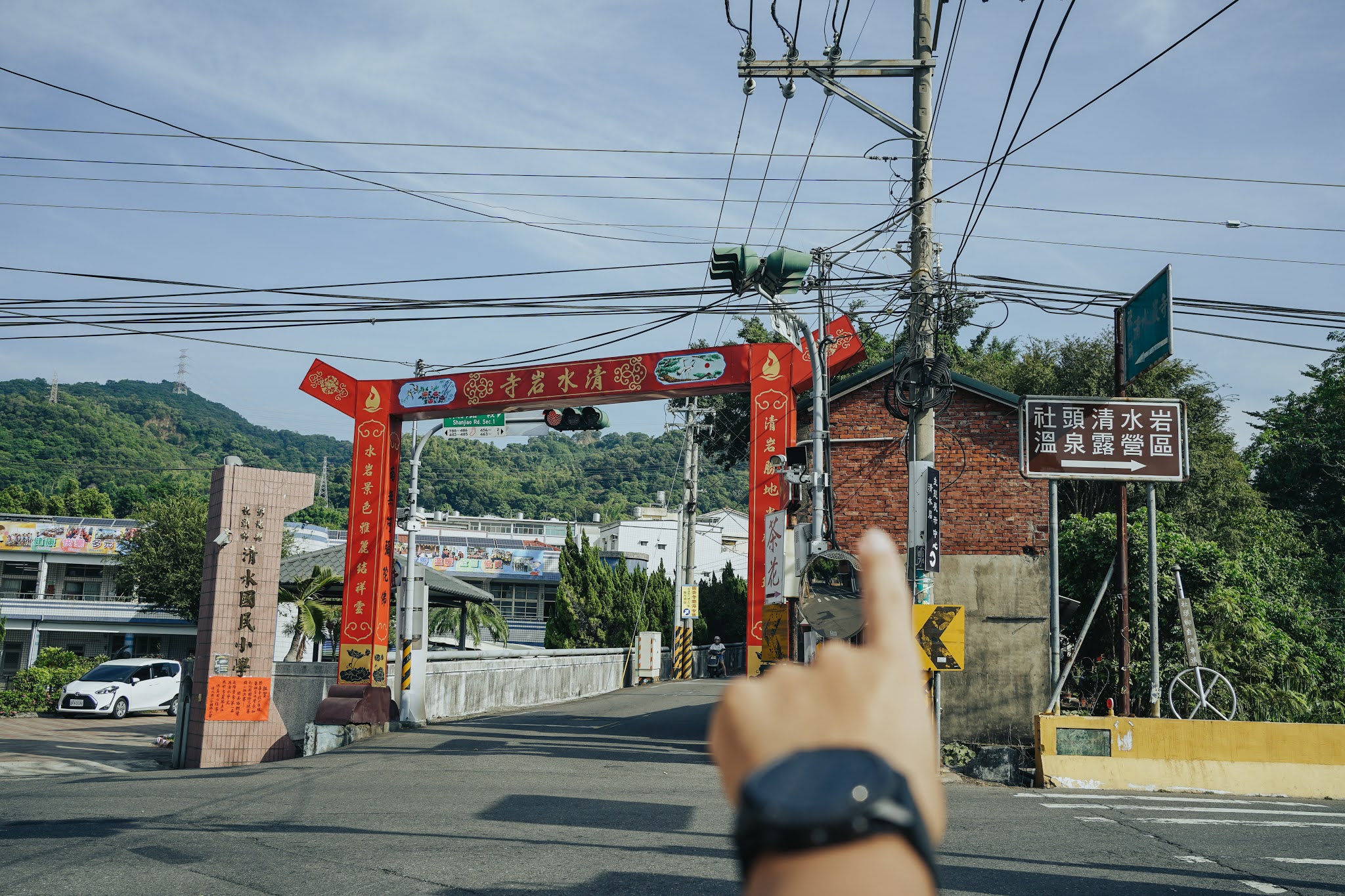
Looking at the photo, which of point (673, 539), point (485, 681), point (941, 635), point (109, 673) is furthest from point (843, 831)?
point (673, 539)

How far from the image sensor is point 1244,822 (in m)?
11.0

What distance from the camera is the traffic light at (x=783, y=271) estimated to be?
45.8ft

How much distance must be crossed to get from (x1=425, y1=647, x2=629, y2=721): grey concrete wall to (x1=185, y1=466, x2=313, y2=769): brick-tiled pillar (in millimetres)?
4803

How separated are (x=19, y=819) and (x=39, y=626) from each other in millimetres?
36935

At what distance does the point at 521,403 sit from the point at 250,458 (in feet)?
222

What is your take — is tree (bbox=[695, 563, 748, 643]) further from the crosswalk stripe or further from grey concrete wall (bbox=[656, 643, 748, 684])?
the crosswalk stripe

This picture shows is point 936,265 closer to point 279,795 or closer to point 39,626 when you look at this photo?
point 279,795

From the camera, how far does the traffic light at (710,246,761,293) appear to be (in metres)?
13.7

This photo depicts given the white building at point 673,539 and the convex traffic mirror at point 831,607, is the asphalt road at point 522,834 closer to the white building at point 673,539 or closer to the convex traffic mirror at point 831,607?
the convex traffic mirror at point 831,607

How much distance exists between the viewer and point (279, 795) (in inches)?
464

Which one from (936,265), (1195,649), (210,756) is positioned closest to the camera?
(936,265)

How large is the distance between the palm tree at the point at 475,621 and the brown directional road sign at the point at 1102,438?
1902 centimetres

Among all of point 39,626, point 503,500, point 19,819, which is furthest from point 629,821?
point 503,500

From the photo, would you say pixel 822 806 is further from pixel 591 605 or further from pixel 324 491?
pixel 324 491
